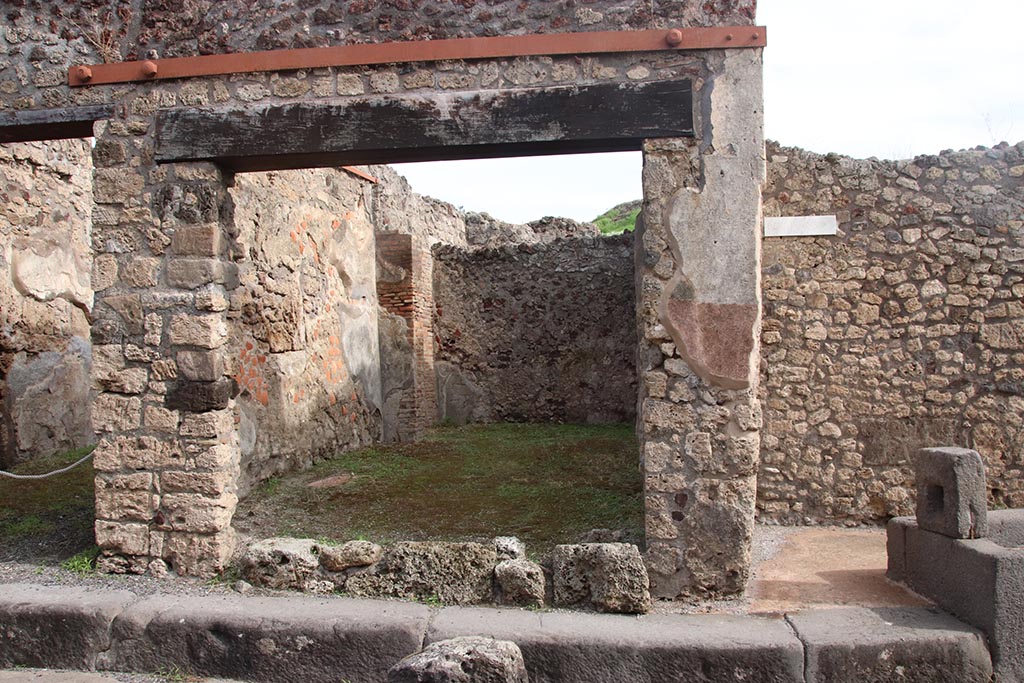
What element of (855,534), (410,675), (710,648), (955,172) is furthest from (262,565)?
(955,172)

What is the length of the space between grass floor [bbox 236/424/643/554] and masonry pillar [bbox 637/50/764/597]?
1.43 feet

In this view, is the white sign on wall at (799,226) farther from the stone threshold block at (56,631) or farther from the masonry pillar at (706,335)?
the stone threshold block at (56,631)

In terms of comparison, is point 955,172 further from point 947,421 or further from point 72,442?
point 72,442

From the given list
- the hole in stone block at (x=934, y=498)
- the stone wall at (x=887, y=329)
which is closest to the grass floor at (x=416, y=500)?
the stone wall at (x=887, y=329)

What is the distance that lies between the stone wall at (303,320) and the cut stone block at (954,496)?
4.62 metres

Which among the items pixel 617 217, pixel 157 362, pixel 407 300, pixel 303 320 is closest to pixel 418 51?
pixel 157 362

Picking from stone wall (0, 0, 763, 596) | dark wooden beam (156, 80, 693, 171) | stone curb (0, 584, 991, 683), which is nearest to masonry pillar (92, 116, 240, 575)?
stone wall (0, 0, 763, 596)

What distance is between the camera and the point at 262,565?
4312mm

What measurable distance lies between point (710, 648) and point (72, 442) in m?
6.61

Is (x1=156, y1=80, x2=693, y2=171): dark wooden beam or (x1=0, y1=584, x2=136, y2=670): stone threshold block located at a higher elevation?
(x1=156, y1=80, x2=693, y2=171): dark wooden beam

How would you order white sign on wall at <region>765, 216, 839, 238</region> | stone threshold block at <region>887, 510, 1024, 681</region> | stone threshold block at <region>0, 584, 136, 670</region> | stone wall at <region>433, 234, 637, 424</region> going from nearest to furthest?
stone threshold block at <region>887, 510, 1024, 681</region> → stone threshold block at <region>0, 584, 136, 670</region> → white sign on wall at <region>765, 216, 839, 238</region> → stone wall at <region>433, 234, 637, 424</region>

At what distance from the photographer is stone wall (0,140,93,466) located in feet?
22.5

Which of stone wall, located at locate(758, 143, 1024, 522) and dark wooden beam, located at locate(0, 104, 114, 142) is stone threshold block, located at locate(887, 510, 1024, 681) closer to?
stone wall, located at locate(758, 143, 1024, 522)

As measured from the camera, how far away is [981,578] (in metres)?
3.73
